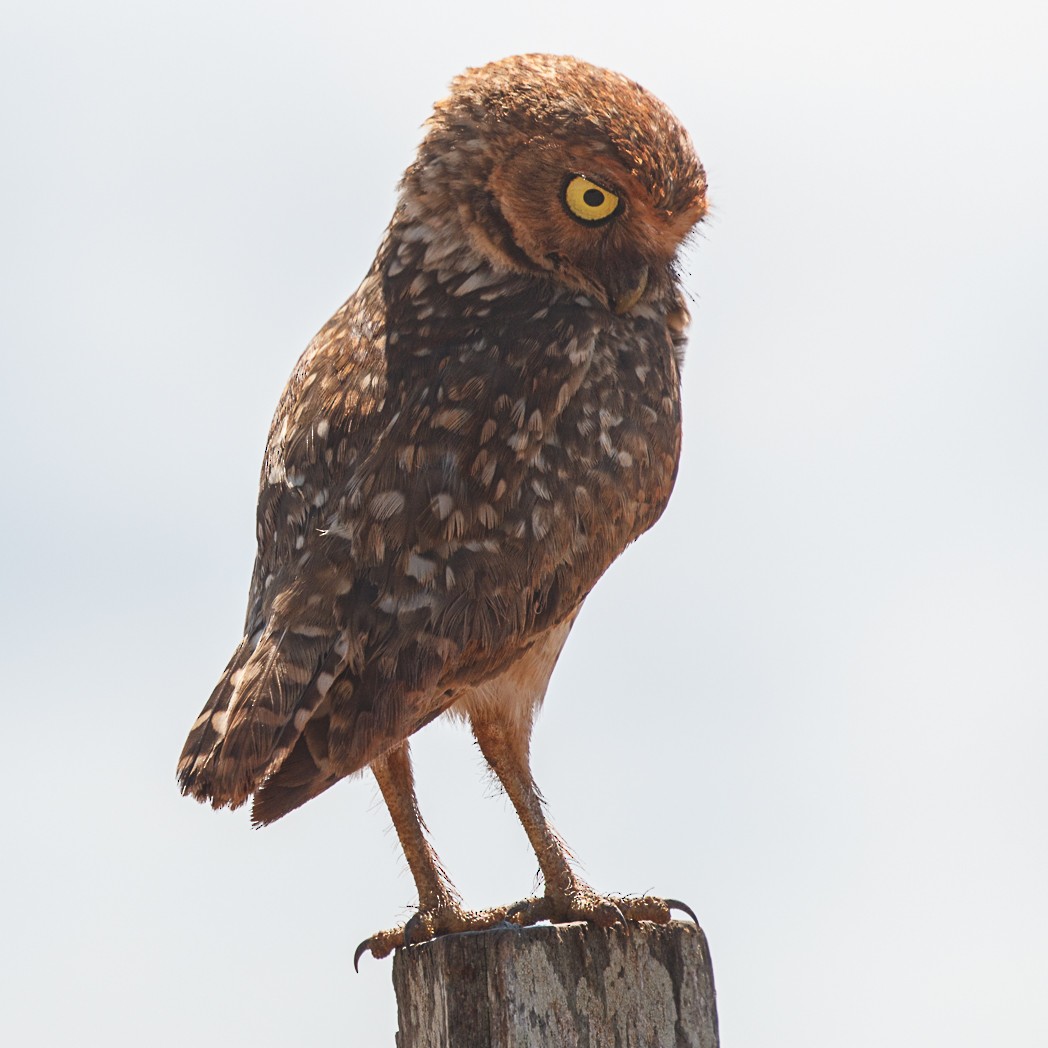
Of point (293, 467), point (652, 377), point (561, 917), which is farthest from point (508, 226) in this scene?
point (561, 917)

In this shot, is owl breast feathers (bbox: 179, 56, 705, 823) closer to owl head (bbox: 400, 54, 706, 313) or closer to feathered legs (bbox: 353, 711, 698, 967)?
owl head (bbox: 400, 54, 706, 313)

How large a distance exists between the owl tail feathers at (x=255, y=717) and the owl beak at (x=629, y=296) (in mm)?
1565

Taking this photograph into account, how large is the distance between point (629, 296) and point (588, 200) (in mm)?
341

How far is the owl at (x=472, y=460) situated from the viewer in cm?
420

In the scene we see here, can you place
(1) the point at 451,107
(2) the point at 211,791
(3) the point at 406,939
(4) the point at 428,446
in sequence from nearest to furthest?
(2) the point at 211,791, (4) the point at 428,446, (3) the point at 406,939, (1) the point at 451,107

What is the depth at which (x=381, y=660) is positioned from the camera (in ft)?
13.8

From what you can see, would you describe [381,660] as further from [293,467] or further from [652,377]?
[652,377]

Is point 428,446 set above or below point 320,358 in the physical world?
below

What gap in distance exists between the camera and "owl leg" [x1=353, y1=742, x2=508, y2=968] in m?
4.84

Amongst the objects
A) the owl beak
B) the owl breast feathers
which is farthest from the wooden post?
the owl beak

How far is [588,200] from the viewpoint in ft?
16.1

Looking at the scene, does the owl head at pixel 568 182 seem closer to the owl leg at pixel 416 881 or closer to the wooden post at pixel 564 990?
the owl leg at pixel 416 881

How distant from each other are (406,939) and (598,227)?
237 cm

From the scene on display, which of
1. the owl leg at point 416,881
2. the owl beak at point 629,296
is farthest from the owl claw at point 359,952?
the owl beak at point 629,296
